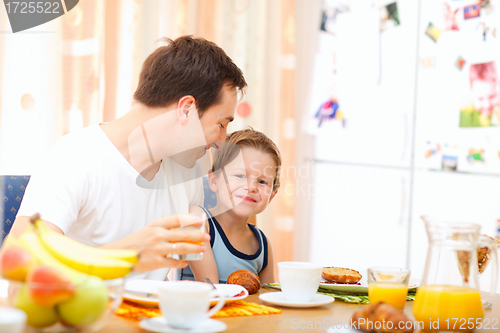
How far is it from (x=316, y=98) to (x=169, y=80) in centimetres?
186

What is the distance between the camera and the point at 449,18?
2.37 meters

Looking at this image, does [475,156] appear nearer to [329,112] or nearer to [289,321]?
[329,112]

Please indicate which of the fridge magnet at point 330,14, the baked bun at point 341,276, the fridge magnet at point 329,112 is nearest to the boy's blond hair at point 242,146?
the baked bun at point 341,276

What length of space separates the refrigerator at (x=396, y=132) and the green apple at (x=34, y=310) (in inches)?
80.0

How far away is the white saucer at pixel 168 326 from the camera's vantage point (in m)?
0.70

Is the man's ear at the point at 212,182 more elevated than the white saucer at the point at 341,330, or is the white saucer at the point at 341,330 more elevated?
the man's ear at the point at 212,182

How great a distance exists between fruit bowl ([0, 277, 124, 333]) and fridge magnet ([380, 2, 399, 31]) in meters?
2.45

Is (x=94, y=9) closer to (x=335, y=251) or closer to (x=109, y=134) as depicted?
(x=109, y=134)

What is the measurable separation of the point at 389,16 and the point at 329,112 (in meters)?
0.63

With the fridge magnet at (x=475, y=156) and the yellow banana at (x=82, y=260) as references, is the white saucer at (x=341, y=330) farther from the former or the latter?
the fridge magnet at (x=475, y=156)

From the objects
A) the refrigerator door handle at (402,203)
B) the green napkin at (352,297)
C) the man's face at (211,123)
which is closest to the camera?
the green napkin at (352,297)

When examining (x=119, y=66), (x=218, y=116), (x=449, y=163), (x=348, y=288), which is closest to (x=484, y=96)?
(x=449, y=163)

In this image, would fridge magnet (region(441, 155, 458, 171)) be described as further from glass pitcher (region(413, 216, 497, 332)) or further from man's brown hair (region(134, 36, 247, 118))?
glass pitcher (region(413, 216, 497, 332))

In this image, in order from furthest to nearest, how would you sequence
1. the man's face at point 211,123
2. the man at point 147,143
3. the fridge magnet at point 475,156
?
1. the fridge magnet at point 475,156
2. the man's face at point 211,123
3. the man at point 147,143
